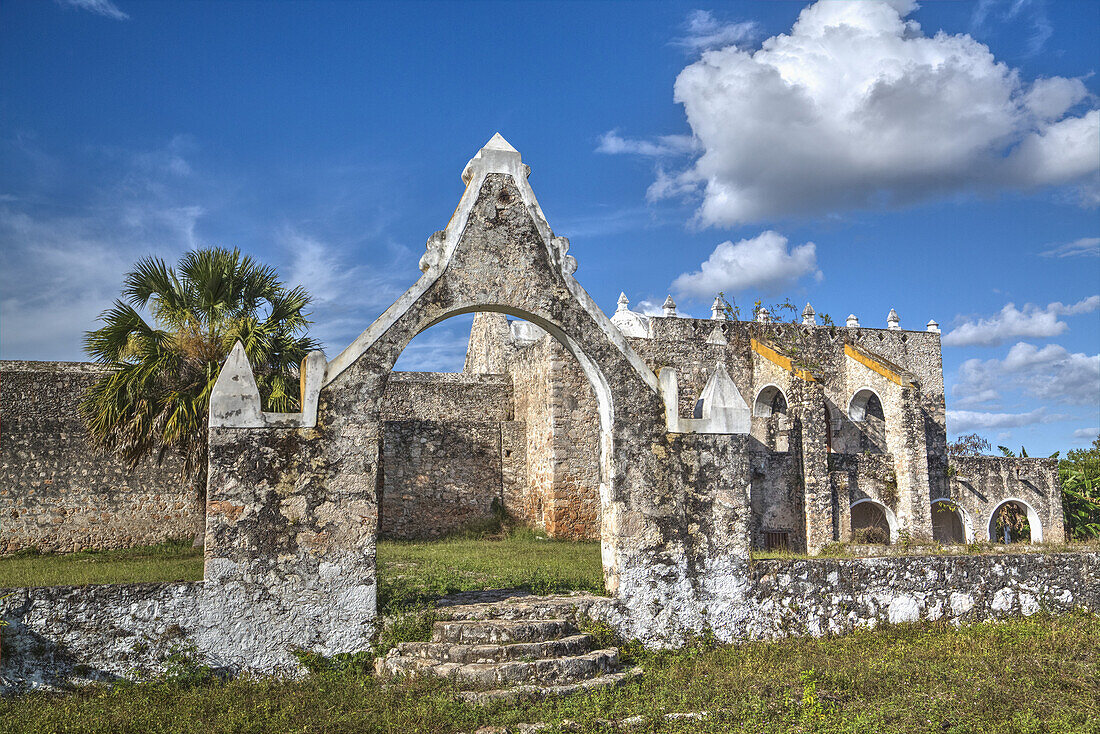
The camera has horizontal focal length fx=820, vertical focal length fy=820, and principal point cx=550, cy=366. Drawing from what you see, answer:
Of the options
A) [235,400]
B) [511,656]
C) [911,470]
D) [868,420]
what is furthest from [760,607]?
[868,420]

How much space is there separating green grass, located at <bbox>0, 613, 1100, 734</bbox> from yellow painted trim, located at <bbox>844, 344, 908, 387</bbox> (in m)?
16.1

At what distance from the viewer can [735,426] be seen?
828 centimetres

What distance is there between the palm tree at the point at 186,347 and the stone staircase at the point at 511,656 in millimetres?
7208

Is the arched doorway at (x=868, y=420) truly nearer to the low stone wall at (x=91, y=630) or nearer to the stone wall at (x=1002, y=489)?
the stone wall at (x=1002, y=489)

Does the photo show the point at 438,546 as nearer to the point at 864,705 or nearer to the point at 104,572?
the point at 104,572

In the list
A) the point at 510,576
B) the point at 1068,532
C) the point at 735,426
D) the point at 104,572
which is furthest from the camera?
the point at 1068,532

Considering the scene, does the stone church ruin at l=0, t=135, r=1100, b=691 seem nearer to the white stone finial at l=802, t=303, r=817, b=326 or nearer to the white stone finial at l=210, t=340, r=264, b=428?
the white stone finial at l=210, t=340, r=264, b=428

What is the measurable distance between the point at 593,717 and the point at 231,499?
11.3 ft

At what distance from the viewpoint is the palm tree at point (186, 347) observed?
13.5 metres

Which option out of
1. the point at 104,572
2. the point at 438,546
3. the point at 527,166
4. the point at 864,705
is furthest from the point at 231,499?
the point at 438,546

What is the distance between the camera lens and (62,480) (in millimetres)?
16000

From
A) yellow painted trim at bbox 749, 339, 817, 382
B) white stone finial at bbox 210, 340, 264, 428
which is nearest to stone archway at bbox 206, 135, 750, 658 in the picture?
white stone finial at bbox 210, 340, 264, 428

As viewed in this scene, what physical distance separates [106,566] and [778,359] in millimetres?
17050

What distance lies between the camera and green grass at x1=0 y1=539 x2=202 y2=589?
36.5 ft
